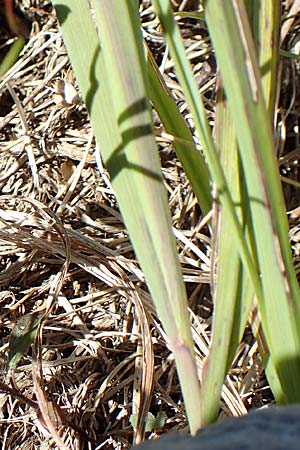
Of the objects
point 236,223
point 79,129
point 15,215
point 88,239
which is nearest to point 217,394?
point 236,223

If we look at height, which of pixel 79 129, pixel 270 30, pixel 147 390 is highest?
pixel 270 30

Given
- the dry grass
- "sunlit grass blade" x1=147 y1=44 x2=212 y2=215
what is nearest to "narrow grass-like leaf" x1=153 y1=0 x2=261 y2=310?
"sunlit grass blade" x1=147 y1=44 x2=212 y2=215

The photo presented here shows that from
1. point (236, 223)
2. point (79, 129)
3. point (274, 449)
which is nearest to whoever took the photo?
point (274, 449)

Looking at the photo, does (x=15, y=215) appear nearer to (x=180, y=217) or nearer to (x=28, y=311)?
(x=28, y=311)

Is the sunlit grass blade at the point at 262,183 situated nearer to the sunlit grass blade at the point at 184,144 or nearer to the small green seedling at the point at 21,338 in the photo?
the sunlit grass blade at the point at 184,144

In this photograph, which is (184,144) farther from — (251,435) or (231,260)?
(251,435)

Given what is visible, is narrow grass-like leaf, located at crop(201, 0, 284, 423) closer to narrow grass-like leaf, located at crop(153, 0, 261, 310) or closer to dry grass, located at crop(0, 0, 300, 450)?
narrow grass-like leaf, located at crop(153, 0, 261, 310)

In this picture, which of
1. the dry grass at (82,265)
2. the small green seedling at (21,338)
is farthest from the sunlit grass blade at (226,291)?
the small green seedling at (21,338)
